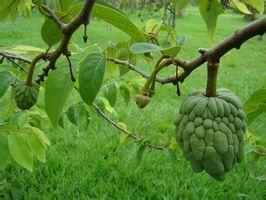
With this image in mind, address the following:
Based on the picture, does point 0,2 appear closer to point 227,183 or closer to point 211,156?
point 211,156

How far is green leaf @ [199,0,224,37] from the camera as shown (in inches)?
50.1

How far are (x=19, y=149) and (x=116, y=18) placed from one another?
81 centimetres

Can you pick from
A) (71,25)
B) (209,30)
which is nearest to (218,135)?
(71,25)

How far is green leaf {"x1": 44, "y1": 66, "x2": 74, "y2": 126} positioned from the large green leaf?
15 centimetres

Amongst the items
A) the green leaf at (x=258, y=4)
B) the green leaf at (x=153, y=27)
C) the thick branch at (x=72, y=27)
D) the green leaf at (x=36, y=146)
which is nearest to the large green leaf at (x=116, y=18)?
the thick branch at (x=72, y=27)

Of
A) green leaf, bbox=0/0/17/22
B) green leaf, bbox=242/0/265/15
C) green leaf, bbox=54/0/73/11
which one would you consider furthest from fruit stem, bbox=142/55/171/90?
green leaf, bbox=242/0/265/15

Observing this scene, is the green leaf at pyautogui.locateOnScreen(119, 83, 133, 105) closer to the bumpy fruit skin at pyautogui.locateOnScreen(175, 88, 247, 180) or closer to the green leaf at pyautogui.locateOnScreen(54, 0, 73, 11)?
the green leaf at pyautogui.locateOnScreen(54, 0, 73, 11)

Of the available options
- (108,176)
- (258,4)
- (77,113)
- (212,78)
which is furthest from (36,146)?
(108,176)

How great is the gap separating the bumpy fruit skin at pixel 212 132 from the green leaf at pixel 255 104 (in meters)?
0.23

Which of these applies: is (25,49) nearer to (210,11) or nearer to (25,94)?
(25,94)

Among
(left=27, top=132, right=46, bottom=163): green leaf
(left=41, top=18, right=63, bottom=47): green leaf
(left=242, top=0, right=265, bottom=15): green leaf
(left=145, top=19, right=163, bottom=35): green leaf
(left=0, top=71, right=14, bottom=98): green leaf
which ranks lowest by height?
(left=27, top=132, right=46, bottom=163): green leaf

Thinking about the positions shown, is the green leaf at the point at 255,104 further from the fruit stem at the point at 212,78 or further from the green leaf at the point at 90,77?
the green leaf at the point at 90,77

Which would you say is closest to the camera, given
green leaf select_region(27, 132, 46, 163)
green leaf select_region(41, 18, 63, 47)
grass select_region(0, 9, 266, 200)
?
green leaf select_region(41, 18, 63, 47)

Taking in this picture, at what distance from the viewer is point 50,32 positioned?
0.95 m
